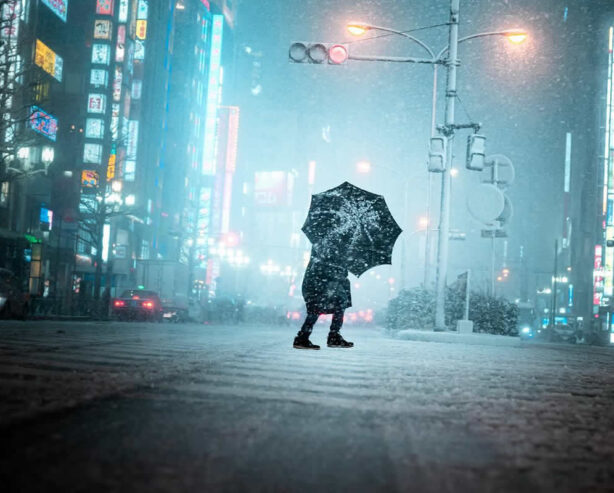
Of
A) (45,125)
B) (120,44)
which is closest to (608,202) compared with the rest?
(120,44)

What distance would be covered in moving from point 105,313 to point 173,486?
2958 centimetres

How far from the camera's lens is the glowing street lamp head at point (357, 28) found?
61.4ft

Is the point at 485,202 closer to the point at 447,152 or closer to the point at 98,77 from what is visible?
the point at 447,152

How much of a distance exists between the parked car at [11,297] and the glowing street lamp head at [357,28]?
35.5 ft

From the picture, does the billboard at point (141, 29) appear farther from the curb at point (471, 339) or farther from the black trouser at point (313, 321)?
the black trouser at point (313, 321)

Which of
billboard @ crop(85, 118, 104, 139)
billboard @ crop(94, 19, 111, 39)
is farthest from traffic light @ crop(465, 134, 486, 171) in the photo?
billboard @ crop(94, 19, 111, 39)

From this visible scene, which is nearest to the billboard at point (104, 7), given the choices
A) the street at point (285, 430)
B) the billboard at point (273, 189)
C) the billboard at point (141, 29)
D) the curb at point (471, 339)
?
the billboard at point (141, 29)

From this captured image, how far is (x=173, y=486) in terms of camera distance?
2.21 meters

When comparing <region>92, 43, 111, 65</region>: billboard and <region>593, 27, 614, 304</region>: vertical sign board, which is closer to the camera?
<region>92, 43, 111, 65</region>: billboard

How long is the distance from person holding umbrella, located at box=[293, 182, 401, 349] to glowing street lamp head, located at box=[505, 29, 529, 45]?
33.3 feet

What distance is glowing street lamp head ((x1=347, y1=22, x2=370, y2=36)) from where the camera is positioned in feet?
61.4

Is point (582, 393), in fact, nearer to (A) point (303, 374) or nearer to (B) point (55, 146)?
(A) point (303, 374)

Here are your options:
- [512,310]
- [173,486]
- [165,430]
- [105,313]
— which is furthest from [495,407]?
[105,313]

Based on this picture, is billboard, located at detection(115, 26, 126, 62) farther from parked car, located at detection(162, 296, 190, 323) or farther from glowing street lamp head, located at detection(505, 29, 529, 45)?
glowing street lamp head, located at detection(505, 29, 529, 45)
